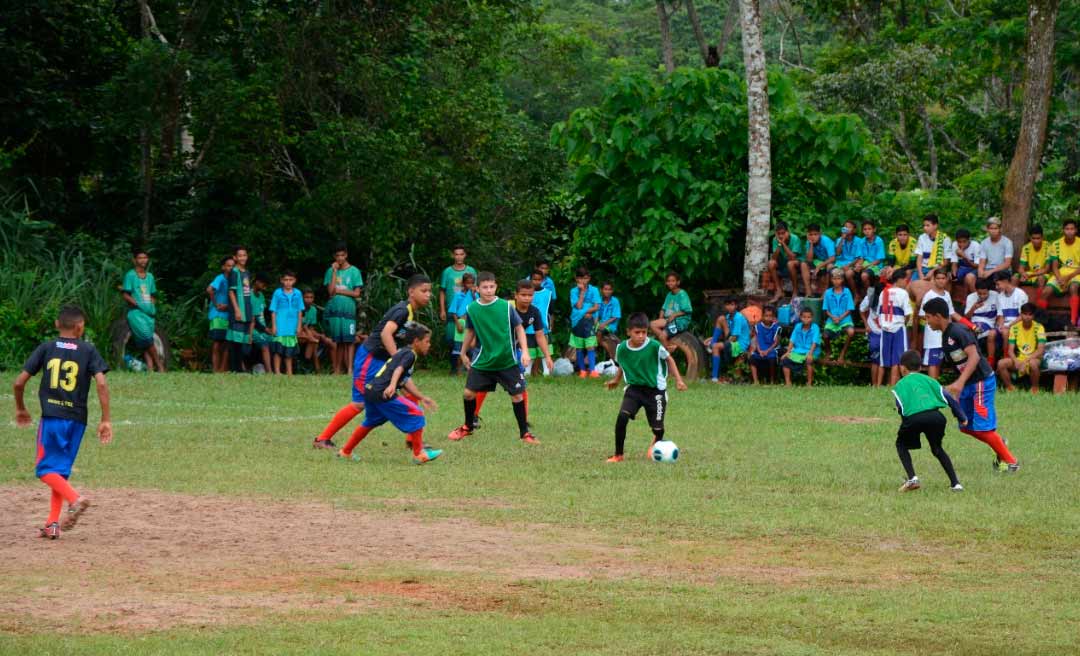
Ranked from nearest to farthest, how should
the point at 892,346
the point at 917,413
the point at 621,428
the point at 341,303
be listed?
the point at 917,413
the point at 621,428
the point at 892,346
the point at 341,303

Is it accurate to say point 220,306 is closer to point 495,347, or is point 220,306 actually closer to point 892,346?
point 495,347

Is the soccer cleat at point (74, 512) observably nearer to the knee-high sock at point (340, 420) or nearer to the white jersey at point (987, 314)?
the knee-high sock at point (340, 420)

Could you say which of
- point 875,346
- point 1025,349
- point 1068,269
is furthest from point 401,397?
point 1068,269

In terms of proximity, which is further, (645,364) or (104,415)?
(645,364)

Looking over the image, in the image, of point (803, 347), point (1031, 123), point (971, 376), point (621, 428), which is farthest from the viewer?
point (1031, 123)

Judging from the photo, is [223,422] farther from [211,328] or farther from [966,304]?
[966,304]

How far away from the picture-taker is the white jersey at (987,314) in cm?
2170

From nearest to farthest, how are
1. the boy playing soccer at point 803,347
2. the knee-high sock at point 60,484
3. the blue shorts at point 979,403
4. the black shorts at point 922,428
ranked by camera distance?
the knee-high sock at point 60,484
the black shorts at point 922,428
the blue shorts at point 979,403
the boy playing soccer at point 803,347

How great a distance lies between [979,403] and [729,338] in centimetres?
1026

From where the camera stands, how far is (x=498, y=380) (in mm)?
16312

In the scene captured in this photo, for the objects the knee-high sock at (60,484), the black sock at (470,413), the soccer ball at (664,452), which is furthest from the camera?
the black sock at (470,413)

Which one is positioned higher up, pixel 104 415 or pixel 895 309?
pixel 895 309

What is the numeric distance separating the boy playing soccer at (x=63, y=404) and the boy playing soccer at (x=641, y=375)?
17.6ft

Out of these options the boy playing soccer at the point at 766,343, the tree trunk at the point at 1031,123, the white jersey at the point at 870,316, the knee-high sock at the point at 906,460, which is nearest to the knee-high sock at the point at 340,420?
the knee-high sock at the point at 906,460
